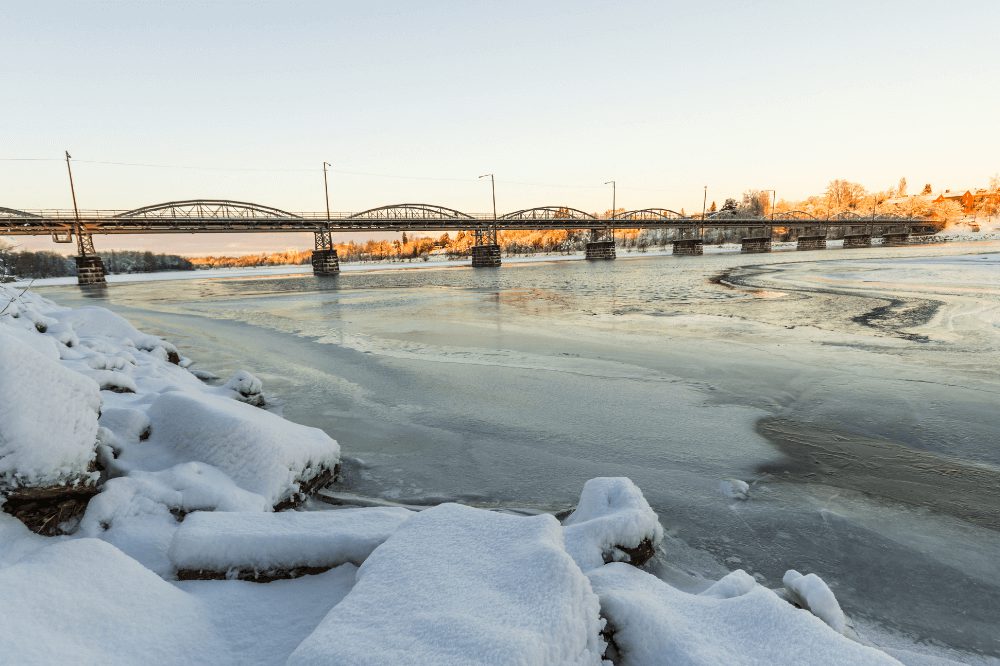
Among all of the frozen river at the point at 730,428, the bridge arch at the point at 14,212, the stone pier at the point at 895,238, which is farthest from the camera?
the stone pier at the point at 895,238

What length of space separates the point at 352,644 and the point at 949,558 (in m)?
3.78

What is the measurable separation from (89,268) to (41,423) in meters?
64.7

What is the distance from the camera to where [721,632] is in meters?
2.09

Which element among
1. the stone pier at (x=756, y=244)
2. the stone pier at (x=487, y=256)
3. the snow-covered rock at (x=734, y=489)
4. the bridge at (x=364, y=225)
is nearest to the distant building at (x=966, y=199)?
the bridge at (x=364, y=225)

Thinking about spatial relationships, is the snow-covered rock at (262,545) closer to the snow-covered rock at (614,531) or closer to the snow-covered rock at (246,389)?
the snow-covered rock at (614,531)

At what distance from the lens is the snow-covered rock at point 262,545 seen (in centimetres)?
262

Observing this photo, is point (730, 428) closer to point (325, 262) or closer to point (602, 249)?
point (325, 262)

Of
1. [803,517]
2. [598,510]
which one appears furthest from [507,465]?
[803,517]

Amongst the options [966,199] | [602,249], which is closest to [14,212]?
[602,249]

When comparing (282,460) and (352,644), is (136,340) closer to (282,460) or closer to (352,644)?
(282,460)

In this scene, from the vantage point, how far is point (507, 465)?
16.0ft

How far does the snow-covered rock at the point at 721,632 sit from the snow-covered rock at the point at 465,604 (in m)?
0.15

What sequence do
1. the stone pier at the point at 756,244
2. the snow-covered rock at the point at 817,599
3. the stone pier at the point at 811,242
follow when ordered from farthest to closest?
the stone pier at the point at 811,242, the stone pier at the point at 756,244, the snow-covered rock at the point at 817,599

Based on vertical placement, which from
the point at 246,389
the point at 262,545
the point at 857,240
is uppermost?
the point at 857,240
